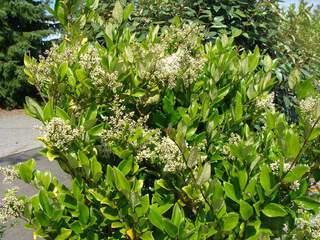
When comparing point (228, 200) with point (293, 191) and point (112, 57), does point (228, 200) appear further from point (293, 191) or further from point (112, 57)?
point (112, 57)

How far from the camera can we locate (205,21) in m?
3.34

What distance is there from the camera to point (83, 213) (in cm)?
172

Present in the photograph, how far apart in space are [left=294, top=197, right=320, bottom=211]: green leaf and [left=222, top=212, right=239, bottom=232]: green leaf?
0.83 ft

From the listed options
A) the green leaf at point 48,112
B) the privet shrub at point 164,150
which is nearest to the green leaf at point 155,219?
the privet shrub at point 164,150

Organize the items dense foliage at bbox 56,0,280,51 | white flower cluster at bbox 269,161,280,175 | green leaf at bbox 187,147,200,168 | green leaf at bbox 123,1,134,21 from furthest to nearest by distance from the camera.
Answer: dense foliage at bbox 56,0,280,51 < green leaf at bbox 123,1,134,21 < white flower cluster at bbox 269,161,280,175 < green leaf at bbox 187,147,200,168

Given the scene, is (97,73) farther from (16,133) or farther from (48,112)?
(16,133)

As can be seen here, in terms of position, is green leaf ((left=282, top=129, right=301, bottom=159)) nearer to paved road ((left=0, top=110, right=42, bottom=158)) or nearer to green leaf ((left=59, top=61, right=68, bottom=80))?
green leaf ((left=59, top=61, right=68, bottom=80))

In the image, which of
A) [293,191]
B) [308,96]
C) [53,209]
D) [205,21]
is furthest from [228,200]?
[205,21]

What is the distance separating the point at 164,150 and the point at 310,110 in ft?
1.78

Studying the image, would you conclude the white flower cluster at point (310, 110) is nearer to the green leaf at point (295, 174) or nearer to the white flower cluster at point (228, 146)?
the green leaf at point (295, 174)

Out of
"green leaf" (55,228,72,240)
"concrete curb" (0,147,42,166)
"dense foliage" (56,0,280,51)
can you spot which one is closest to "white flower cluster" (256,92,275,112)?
"green leaf" (55,228,72,240)

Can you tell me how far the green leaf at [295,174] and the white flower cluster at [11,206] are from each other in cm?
102

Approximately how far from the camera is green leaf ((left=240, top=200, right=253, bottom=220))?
1.61m

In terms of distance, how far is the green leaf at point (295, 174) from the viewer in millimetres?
1487
